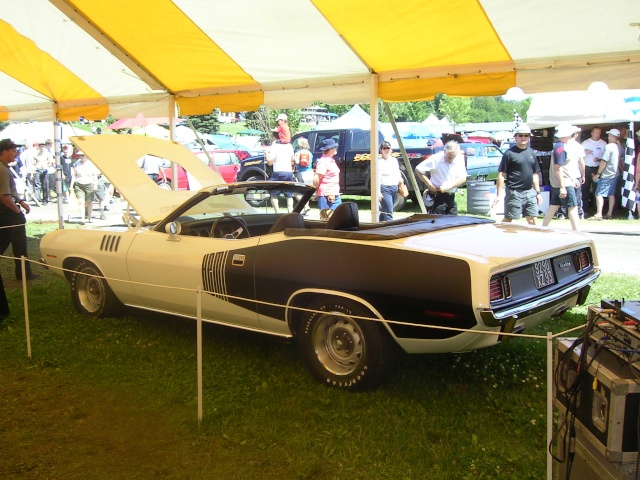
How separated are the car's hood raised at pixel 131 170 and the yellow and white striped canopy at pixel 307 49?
1964mm

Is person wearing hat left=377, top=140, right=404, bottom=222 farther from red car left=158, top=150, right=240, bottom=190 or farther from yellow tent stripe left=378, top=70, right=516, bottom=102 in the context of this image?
red car left=158, top=150, right=240, bottom=190

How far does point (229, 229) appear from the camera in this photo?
5426 mm

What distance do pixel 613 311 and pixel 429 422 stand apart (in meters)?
1.50

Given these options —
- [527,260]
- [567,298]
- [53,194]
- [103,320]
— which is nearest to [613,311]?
[527,260]

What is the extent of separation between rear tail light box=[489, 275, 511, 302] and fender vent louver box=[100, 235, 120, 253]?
11.4 ft

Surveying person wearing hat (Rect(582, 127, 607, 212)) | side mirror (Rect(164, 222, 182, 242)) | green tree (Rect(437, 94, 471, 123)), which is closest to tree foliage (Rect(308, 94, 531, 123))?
green tree (Rect(437, 94, 471, 123))

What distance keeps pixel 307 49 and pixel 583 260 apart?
4203mm

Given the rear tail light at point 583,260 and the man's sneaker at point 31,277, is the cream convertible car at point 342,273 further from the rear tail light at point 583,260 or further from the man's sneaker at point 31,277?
the man's sneaker at point 31,277

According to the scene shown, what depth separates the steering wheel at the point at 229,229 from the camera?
209 inches

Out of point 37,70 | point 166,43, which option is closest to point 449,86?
point 166,43

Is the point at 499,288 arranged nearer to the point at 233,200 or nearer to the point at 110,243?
the point at 233,200

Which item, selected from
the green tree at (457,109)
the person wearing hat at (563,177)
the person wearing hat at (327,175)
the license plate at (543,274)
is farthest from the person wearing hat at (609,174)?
the green tree at (457,109)

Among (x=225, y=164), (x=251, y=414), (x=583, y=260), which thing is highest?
(x=225, y=164)

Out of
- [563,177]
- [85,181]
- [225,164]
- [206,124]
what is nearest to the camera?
[563,177]
